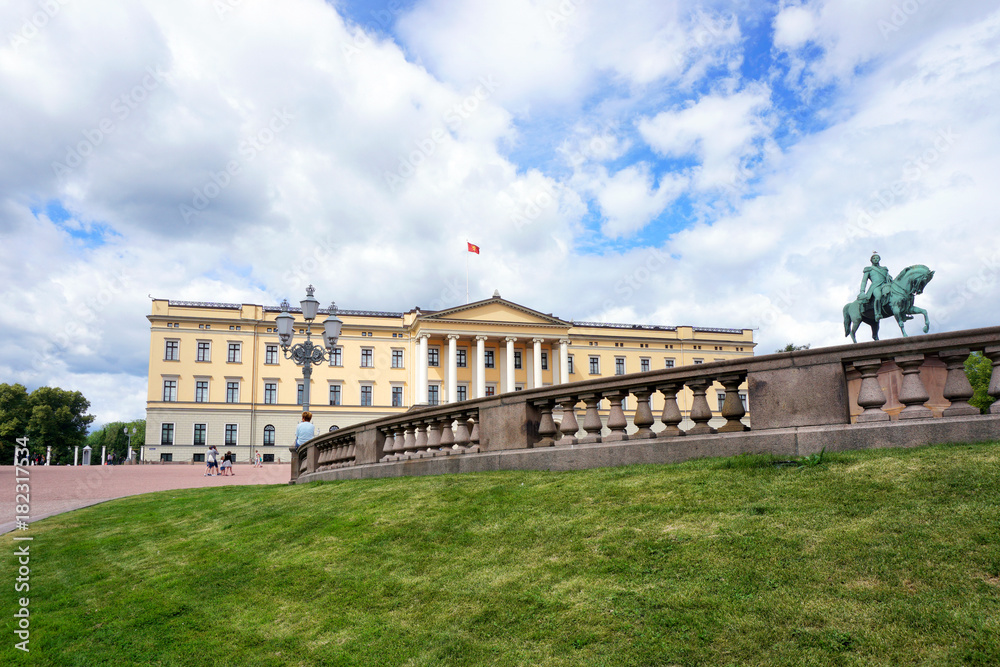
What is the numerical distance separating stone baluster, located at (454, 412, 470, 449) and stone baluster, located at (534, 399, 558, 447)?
1421 mm

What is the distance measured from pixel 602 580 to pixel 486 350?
68360 mm

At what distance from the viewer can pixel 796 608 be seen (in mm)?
3670

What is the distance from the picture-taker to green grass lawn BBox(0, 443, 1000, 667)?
3.55 m

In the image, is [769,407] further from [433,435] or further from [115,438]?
[115,438]

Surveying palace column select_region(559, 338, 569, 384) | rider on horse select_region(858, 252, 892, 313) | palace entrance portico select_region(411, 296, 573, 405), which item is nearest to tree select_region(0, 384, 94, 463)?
palace entrance portico select_region(411, 296, 573, 405)

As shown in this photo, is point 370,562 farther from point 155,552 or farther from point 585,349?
point 585,349

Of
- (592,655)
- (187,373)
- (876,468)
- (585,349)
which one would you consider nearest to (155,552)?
A: (592,655)

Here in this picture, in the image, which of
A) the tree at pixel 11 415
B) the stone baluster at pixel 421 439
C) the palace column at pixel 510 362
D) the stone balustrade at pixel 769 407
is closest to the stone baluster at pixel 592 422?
the stone balustrade at pixel 769 407

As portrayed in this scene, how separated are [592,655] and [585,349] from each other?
7313 cm

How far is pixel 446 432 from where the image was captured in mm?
10914

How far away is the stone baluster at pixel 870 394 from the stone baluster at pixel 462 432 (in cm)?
549

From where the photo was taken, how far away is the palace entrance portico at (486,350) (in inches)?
2680

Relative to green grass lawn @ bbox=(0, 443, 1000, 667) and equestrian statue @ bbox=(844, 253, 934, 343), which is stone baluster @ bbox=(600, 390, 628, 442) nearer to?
green grass lawn @ bbox=(0, 443, 1000, 667)

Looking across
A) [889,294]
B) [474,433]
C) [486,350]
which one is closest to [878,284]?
[889,294]
